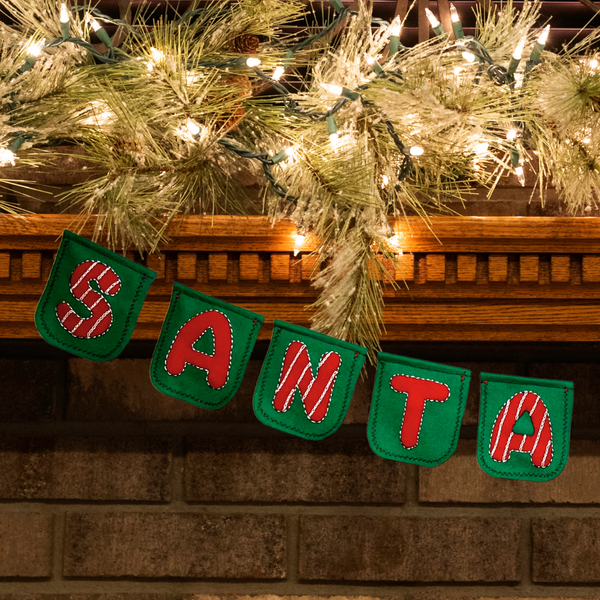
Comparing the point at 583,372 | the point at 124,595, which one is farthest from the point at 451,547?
the point at 124,595

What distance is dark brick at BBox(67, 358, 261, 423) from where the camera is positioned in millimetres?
825

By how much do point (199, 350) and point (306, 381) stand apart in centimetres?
12

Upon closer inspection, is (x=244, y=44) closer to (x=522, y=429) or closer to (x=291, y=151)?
(x=291, y=151)

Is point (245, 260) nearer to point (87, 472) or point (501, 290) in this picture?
point (501, 290)

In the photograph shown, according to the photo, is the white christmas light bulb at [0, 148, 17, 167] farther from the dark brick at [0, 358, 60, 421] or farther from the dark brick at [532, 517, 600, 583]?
the dark brick at [532, 517, 600, 583]

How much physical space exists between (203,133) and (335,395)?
0.98 feet

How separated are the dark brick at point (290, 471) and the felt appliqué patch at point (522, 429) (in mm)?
251

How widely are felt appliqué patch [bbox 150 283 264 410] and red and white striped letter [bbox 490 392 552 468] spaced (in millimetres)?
295

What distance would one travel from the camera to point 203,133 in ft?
1.77

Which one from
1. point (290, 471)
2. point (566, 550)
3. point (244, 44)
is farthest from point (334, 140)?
point (566, 550)

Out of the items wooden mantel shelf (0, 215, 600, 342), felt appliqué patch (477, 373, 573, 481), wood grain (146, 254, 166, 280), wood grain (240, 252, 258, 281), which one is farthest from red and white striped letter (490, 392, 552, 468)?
wood grain (146, 254, 166, 280)

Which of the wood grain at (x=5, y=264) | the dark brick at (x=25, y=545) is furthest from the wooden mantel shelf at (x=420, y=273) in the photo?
the dark brick at (x=25, y=545)

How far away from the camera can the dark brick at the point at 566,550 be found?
0.82 m

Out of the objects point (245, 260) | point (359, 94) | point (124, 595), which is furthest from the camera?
point (124, 595)
